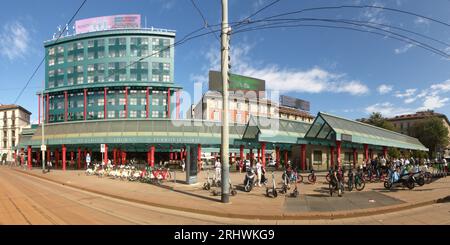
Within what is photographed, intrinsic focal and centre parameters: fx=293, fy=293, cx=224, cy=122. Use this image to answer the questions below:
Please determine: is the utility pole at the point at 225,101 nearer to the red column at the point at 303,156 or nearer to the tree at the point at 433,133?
the red column at the point at 303,156

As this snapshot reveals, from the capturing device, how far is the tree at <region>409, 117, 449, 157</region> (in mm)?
84750

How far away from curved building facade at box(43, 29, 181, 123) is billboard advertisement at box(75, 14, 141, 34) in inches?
90.5

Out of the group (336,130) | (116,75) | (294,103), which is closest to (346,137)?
(336,130)

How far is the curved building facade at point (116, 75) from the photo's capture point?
217 ft

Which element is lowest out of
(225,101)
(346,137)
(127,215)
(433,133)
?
(127,215)

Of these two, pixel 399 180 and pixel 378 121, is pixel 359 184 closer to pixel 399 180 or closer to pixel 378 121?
pixel 399 180

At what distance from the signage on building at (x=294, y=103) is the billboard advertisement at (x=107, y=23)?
59237 millimetres

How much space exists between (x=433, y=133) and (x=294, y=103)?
44.2m

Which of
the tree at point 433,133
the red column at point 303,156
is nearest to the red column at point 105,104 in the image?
the red column at point 303,156

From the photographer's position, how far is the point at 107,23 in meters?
68.3
